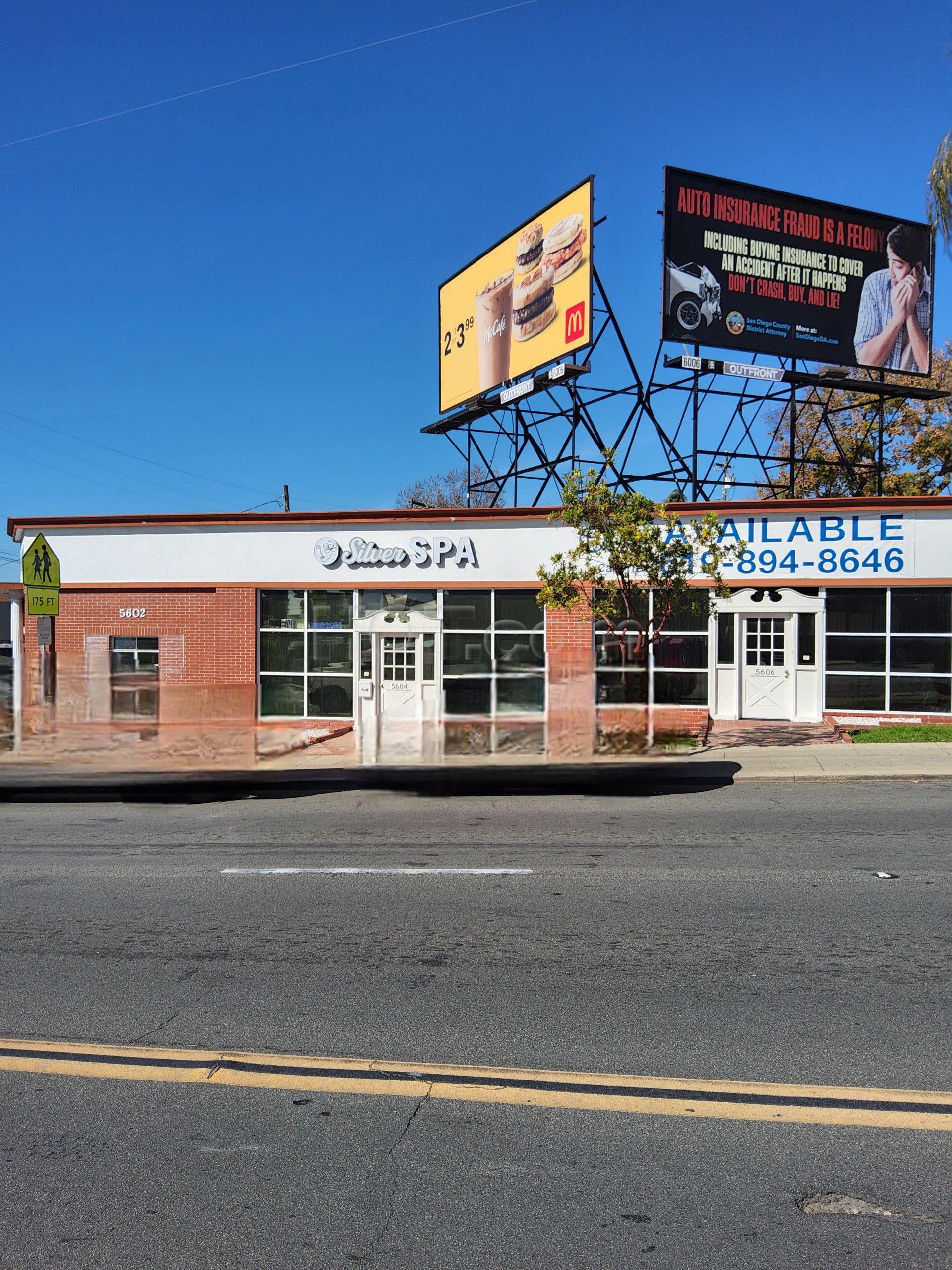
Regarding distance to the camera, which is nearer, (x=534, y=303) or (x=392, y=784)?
(x=392, y=784)

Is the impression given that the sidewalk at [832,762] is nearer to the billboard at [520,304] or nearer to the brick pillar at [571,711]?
the brick pillar at [571,711]

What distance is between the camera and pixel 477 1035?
174 inches

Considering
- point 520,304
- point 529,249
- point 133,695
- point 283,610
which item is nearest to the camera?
point 133,695

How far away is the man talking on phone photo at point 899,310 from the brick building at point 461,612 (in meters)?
8.40

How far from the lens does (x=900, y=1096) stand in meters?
3.80

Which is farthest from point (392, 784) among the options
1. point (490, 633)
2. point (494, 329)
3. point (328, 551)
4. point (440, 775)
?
point (494, 329)

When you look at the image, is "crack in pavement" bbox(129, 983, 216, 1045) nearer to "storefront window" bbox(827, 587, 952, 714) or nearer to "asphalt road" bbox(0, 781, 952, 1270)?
"asphalt road" bbox(0, 781, 952, 1270)

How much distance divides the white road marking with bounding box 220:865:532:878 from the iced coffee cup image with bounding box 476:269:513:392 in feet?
63.0

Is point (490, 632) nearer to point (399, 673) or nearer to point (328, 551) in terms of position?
point (399, 673)

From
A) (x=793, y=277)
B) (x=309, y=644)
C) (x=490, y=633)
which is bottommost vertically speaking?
(x=309, y=644)

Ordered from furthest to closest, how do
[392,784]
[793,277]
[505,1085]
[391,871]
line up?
[793,277] < [392,784] < [391,871] < [505,1085]

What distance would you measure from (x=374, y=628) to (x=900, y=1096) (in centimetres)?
1677

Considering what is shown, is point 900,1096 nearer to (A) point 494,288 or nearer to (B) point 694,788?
(B) point 694,788

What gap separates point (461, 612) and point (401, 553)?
1.80 metres
